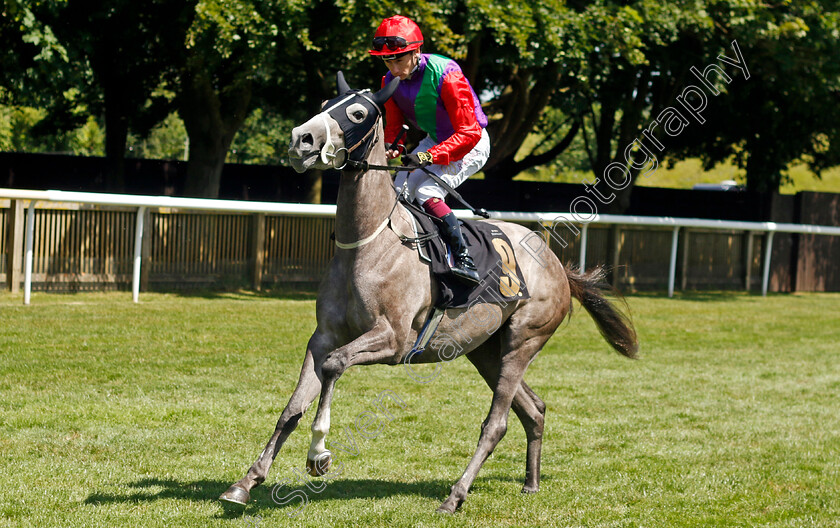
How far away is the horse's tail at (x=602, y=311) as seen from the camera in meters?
6.13

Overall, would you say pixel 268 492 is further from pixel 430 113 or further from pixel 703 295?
pixel 703 295

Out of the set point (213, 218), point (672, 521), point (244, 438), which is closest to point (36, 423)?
point (244, 438)

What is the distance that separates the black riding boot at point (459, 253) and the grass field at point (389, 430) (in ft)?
4.00

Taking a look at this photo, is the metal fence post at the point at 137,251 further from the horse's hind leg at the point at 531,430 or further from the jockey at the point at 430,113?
the horse's hind leg at the point at 531,430

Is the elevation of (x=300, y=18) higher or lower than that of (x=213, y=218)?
higher

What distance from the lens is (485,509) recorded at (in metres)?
4.83

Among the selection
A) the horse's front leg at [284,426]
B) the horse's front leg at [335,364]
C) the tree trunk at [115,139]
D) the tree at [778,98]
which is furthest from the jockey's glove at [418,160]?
the tree trunk at [115,139]

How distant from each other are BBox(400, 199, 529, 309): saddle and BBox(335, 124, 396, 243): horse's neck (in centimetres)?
34

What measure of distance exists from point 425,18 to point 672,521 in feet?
30.7

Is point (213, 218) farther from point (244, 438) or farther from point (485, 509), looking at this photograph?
point (485, 509)

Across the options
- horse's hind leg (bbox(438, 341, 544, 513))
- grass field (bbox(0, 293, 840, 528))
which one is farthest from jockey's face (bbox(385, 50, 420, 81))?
grass field (bbox(0, 293, 840, 528))

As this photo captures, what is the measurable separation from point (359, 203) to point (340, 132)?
1.51ft

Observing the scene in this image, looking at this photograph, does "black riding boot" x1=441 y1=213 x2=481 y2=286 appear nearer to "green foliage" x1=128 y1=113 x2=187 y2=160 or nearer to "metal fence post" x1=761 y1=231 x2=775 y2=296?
"metal fence post" x1=761 y1=231 x2=775 y2=296

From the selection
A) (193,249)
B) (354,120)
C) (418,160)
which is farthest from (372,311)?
(193,249)
